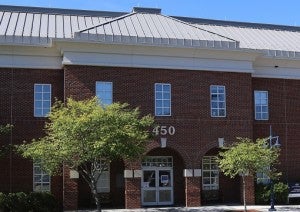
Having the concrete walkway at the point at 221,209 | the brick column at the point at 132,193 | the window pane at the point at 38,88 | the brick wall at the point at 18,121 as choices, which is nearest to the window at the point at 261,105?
the concrete walkway at the point at 221,209

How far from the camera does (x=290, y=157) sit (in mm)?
29812

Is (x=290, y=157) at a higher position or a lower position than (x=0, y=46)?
lower

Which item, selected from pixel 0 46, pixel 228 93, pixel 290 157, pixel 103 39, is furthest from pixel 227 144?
pixel 0 46

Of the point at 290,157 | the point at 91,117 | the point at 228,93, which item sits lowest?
the point at 290,157

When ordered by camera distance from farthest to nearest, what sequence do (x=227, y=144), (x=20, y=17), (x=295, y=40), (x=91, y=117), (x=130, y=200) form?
1. (x=295, y=40)
2. (x=20, y=17)
3. (x=227, y=144)
4. (x=130, y=200)
5. (x=91, y=117)

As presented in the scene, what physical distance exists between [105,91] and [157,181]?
5660 mm

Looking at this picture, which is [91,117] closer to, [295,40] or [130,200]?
[130,200]

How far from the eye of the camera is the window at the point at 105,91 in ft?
85.5

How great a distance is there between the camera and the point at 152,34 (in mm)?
27547

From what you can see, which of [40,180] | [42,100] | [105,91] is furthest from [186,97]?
[40,180]

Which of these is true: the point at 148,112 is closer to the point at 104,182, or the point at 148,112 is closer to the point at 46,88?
the point at 104,182

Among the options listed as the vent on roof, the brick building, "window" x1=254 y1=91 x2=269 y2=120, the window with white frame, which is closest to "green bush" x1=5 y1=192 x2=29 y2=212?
the brick building

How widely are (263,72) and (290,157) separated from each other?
5.15 m

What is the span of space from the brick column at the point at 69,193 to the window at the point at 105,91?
12.9 ft
